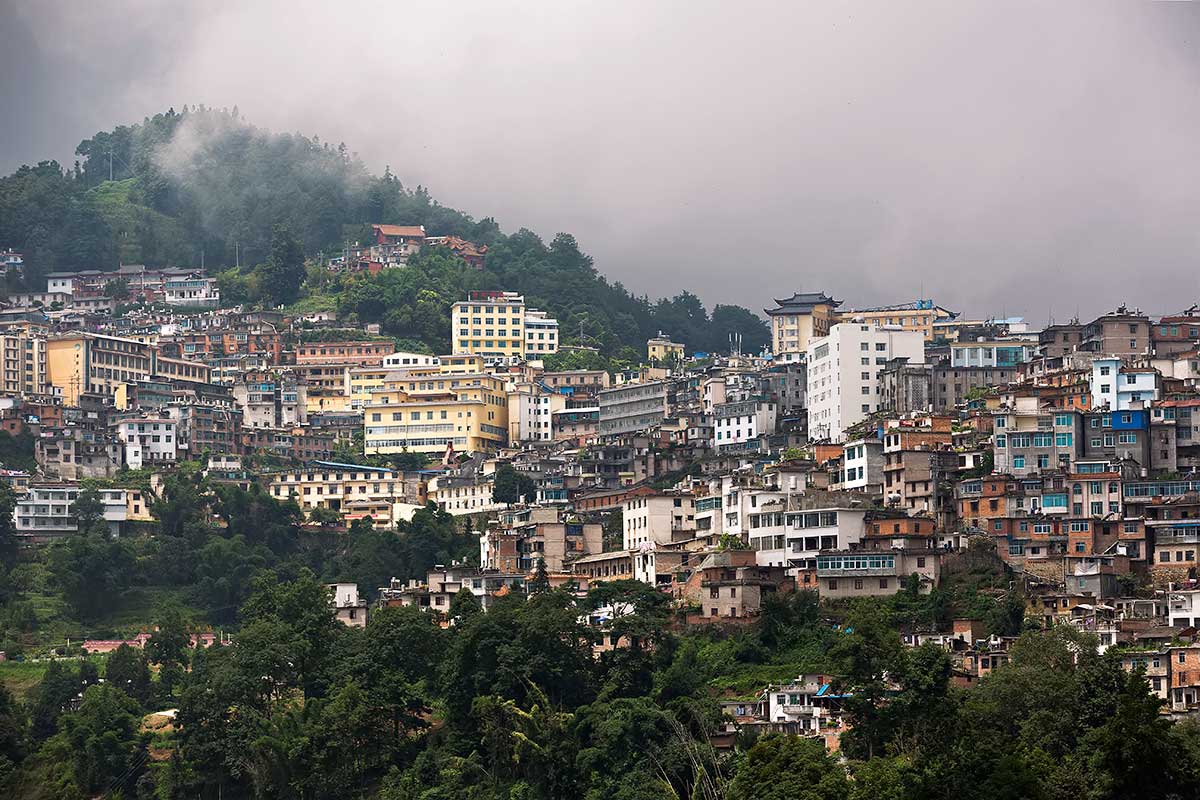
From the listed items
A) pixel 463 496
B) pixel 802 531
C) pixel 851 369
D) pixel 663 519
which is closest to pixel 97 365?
pixel 463 496

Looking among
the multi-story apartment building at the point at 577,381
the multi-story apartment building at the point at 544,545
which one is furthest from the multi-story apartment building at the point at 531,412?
the multi-story apartment building at the point at 544,545

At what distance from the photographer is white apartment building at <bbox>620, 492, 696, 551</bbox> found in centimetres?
5881

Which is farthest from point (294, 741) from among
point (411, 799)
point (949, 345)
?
point (949, 345)

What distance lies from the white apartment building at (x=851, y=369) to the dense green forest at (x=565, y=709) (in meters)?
13.2

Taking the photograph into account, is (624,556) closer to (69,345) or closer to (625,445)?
(625,445)

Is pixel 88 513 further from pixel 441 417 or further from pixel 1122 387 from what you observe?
pixel 1122 387

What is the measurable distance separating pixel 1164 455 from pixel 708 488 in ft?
41.2

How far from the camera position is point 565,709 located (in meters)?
50.0

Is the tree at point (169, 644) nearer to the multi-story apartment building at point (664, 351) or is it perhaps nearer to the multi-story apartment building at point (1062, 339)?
the multi-story apartment building at point (1062, 339)

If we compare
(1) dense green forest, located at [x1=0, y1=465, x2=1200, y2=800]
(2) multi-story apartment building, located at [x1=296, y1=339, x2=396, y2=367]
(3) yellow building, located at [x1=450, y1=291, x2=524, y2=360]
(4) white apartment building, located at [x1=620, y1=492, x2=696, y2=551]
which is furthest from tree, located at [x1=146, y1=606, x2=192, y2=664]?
(3) yellow building, located at [x1=450, y1=291, x2=524, y2=360]

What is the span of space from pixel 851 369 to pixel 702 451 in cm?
650

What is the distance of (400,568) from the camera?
66.0 meters

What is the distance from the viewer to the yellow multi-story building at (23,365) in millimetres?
84188

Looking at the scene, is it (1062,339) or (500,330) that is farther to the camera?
(500,330)
